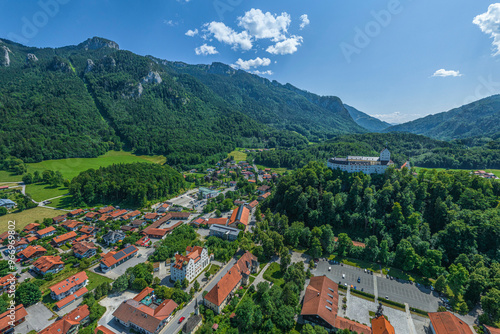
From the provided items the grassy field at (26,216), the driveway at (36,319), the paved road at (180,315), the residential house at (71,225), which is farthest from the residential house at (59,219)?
the paved road at (180,315)

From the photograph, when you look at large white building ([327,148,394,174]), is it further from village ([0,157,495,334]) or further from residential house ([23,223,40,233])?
residential house ([23,223,40,233])

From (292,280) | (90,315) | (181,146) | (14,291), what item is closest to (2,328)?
(14,291)

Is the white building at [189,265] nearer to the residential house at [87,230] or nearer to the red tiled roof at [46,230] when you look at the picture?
the residential house at [87,230]

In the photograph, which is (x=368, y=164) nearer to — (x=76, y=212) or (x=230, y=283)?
(x=230, y=283)

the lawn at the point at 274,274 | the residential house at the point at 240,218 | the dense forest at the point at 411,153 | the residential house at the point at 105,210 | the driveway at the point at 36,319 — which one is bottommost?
the driveway at the point at 36,319

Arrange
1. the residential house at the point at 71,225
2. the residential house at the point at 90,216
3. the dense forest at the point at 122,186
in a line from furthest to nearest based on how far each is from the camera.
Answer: the dense forest at the point at 122,186
the residential house at the point at 90,216
the residential house at the point at 71,225

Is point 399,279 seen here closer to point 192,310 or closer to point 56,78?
point 192,310
